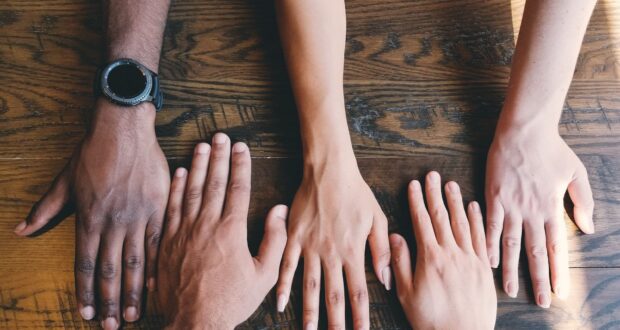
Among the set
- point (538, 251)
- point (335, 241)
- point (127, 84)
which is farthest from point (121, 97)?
point (538, 251)

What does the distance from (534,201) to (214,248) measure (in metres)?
0.65

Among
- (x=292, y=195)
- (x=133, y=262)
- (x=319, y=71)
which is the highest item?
(x=319, y=71)

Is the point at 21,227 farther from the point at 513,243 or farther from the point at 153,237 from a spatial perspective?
the point at 513,243

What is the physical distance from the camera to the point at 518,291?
3.33 ft

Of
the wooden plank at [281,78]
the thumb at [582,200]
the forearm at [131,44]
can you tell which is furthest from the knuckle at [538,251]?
the forearm at [131,44]

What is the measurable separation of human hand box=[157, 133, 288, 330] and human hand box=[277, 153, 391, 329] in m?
0.04

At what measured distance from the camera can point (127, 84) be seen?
102 centimetres

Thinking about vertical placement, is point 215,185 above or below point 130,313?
above

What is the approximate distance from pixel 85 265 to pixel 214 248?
0.80 ft

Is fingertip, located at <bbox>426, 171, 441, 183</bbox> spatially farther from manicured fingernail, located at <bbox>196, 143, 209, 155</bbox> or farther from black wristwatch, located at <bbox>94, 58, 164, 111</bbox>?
black wristwatch, located at <bbox>94, 58, 164, 111</bbox>

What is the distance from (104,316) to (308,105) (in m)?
0.57

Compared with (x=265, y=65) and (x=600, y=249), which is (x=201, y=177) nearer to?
(x=265, y=65)

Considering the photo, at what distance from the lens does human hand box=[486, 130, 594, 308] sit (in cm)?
101

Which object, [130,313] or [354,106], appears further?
[354,106]
